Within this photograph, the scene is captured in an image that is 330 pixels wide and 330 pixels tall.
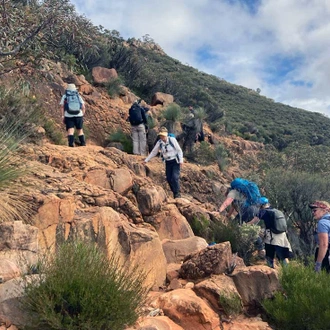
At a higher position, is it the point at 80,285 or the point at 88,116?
the point at 88,116

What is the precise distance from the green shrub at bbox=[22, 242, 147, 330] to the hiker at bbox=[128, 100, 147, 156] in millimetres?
8125

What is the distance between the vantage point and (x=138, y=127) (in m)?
11.4

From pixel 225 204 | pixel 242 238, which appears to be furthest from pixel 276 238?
pixel 225 204

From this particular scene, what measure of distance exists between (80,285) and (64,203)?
1.75 meters

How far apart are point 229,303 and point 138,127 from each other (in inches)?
308

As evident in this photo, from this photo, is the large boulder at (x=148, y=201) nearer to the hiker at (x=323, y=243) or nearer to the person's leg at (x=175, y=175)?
the person's leg at (x=175, y=175)

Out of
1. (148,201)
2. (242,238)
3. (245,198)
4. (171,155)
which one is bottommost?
(242,238)

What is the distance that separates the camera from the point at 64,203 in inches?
182

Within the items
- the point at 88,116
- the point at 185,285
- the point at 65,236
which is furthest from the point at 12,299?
the point at 88,116

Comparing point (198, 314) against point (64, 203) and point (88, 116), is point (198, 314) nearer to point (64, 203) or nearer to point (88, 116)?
point (64, 203)

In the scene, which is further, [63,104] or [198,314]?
[63,104]

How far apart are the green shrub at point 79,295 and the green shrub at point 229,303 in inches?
47.8

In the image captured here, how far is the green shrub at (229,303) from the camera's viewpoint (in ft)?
13.5

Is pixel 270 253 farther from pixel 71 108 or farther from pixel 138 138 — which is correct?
pixel 138 138
